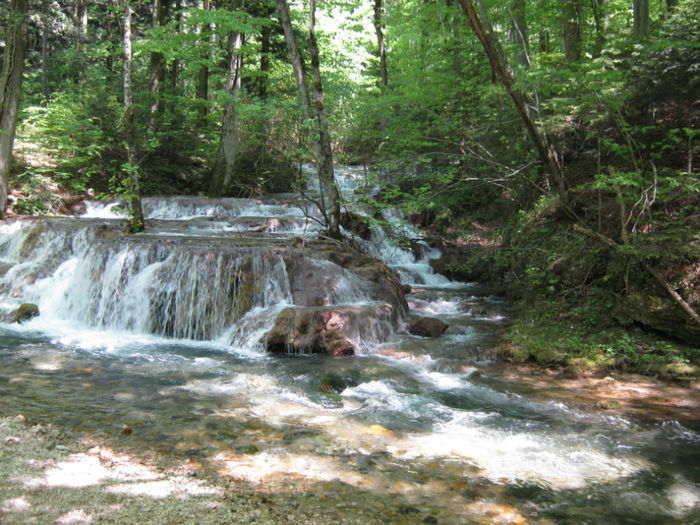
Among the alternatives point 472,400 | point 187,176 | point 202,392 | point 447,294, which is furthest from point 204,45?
point 472,400

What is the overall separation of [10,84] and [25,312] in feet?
22.3

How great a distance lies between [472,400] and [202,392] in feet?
9.59

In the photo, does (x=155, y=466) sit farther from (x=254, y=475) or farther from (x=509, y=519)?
(x=509, y=519)

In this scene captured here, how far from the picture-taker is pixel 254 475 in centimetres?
299

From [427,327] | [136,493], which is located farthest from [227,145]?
[136,493]

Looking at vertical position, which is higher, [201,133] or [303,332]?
[201,133]

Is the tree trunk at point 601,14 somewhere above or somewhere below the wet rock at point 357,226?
above

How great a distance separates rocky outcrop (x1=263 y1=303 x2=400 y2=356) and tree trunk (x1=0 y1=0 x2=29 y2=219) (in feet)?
30.2

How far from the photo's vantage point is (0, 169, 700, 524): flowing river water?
3049 mm

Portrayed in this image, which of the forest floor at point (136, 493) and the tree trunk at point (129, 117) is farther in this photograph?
the tree trunk at point (129, 117)

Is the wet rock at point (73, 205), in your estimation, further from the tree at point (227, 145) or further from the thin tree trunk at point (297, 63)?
the thin tree trunk at point (297, 63)

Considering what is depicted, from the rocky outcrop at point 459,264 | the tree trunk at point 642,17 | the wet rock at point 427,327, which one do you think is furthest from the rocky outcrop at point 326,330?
the tree trunk at point 642,17

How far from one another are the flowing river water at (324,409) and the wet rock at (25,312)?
11cm

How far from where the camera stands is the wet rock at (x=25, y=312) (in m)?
7.88
